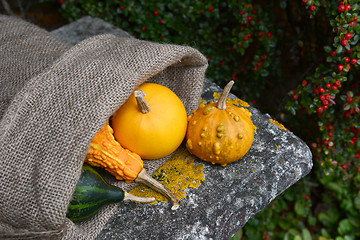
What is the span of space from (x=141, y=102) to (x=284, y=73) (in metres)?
1.86

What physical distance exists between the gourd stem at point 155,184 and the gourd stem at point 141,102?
241 millimetres

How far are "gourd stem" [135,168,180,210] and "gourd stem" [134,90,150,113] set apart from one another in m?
0.24

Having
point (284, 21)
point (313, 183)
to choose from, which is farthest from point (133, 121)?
point (284, 21)

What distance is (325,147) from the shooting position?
6.63 ft

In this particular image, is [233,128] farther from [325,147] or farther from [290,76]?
[290,76]

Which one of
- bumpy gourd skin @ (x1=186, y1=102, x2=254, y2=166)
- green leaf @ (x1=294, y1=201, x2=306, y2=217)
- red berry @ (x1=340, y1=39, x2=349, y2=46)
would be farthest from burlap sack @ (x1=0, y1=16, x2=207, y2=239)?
green leaf @ (x1=294, y1=201, x2=306, y2=217)

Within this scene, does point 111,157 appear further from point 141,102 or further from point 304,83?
point 304,83

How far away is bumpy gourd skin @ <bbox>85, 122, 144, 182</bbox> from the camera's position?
1.22 m

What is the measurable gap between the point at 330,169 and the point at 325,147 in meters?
0.22

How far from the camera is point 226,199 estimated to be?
52.6 inches

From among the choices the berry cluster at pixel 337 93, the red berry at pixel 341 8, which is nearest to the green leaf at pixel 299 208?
the berry cluster at pixel 337 93

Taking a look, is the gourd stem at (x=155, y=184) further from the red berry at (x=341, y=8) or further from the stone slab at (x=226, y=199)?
the red berry at (x=341, y=8)

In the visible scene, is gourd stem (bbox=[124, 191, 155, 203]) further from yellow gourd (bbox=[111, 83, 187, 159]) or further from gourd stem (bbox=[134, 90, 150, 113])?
gourd stem (bbox=[134, 90, 150, 113])

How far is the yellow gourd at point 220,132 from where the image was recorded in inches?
51.0
